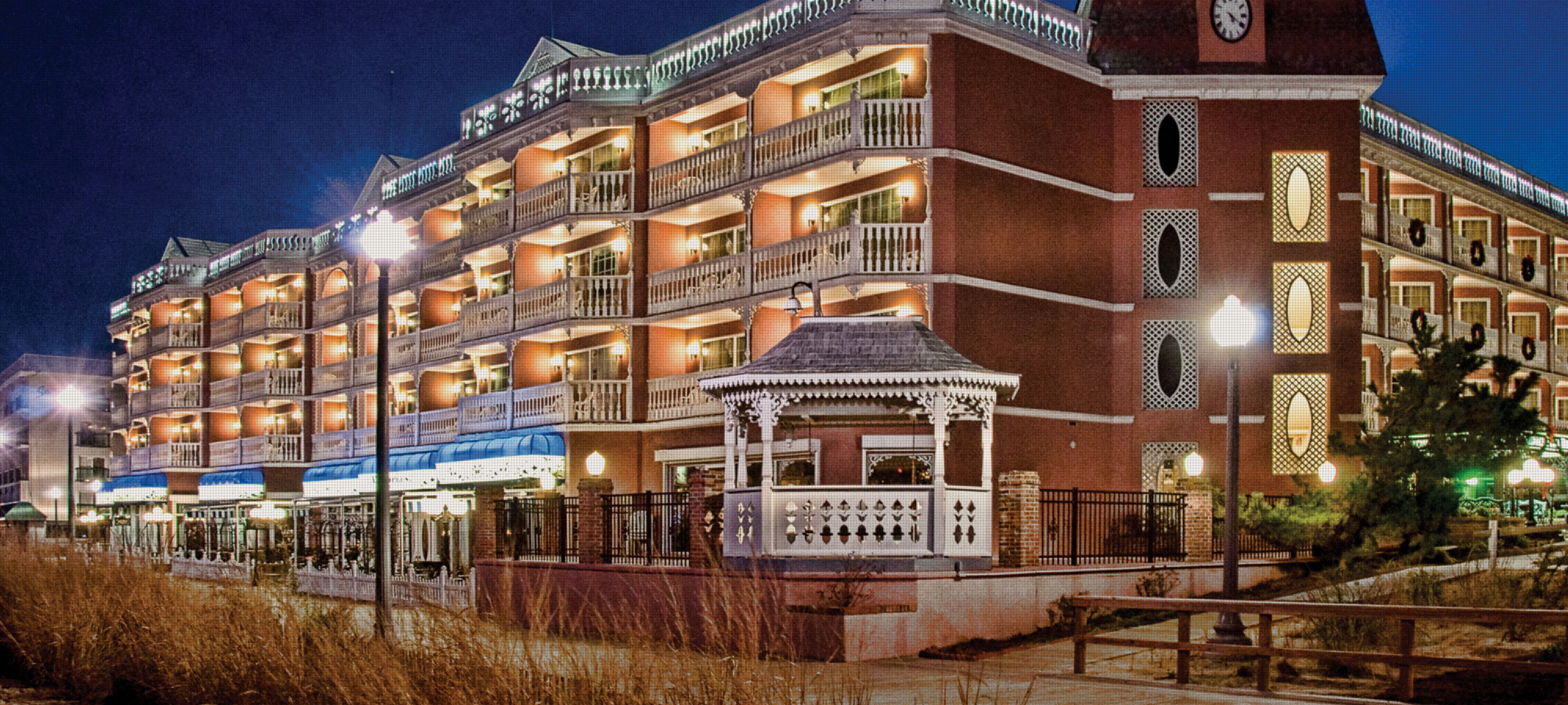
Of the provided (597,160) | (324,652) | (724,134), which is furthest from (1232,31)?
(324,652)

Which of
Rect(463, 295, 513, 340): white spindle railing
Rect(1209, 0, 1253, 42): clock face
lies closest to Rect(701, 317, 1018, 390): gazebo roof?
Rect(1209, 0, 1253, 42): clock face

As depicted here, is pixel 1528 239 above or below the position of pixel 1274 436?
above

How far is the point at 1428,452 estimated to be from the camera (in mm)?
28859

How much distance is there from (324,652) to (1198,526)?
16.6 meters

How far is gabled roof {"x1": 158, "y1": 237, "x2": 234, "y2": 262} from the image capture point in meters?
72.2

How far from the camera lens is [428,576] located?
106ft

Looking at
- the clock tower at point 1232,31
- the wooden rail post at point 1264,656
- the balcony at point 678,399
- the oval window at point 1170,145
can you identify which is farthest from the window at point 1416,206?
the wooden rail post at point 1264,656

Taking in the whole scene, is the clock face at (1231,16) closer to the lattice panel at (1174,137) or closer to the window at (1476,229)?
the lattice panel at (1174,137)

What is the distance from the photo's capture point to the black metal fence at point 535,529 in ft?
90.2

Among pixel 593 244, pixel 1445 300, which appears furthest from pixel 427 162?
pixel 1445 300

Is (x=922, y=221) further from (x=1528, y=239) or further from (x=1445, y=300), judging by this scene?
(x=1528, y=239)

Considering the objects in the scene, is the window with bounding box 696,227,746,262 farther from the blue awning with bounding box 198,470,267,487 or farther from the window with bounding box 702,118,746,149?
the blue awning with bounding box 198,470,267,487

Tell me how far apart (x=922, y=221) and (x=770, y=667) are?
832 inches

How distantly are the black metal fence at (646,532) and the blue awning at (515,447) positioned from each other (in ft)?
35.7
